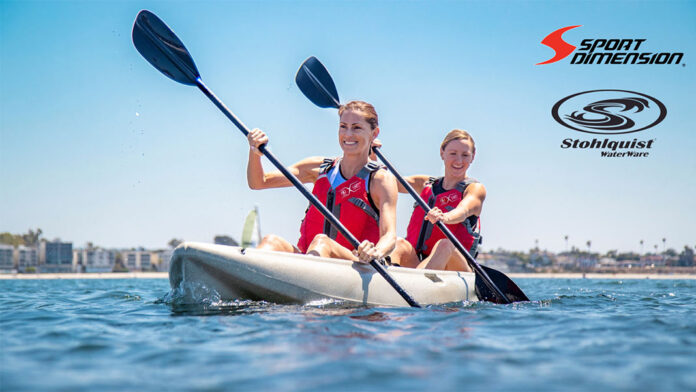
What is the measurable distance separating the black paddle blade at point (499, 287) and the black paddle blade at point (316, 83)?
2648mm

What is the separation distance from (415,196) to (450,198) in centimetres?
40

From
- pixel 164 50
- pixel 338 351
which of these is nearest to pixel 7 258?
pixel 164 50

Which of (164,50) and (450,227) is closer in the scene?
(164,50)

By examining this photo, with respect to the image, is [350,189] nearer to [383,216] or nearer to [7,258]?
[383,216]

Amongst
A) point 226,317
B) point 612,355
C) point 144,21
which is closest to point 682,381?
point 612,355

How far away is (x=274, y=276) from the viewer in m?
4.16

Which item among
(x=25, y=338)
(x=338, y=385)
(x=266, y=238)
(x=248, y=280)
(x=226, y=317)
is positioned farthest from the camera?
(x=266, y=238)

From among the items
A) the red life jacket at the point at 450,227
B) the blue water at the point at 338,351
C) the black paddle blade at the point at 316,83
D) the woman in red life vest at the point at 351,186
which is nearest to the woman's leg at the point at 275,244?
the woman in red life vest at the point at 351,186

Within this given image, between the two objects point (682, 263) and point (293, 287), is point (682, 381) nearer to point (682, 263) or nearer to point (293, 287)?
point (293, 287)

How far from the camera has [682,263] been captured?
9156 centimetres

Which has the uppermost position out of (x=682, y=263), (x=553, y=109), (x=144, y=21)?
(x=553, y=109)

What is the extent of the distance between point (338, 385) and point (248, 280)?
2091mm

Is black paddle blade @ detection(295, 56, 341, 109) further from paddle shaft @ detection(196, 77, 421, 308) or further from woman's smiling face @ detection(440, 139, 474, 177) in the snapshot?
paddle shaft @ detection(196, 77, 421, 308)

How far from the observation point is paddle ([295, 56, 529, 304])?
591cm
